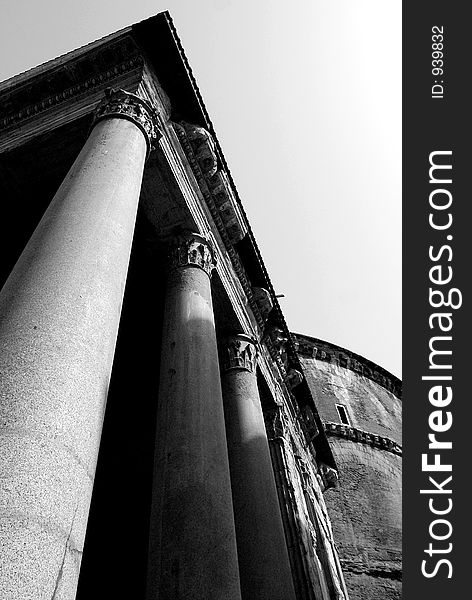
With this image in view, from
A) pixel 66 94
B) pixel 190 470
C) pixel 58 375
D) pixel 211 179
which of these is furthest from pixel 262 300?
pixel 58 375

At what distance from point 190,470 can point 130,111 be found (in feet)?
12.5

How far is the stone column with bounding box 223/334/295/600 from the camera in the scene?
19.5 feet

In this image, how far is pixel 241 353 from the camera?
27.2 feet

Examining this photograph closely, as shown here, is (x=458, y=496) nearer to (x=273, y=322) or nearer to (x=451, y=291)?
(x=451, y=291)

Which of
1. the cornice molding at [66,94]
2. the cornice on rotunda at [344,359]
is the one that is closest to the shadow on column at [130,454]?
the cornice molding at [66,94]

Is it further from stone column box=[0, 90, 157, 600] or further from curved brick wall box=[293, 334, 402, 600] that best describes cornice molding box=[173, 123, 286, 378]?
curved brick wall box=[293, 334, 402, 600]

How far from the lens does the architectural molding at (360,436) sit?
1639cm

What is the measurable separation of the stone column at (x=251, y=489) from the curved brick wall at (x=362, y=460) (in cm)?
744

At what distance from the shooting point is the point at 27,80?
6.83m

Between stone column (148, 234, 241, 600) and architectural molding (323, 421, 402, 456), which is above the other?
architectural molding (323, 421, 402, 456)

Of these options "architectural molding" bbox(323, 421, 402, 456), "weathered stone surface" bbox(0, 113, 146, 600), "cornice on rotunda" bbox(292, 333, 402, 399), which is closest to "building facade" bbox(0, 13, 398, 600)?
"weathered stone surface" bbox(0, 113, 146, 600)

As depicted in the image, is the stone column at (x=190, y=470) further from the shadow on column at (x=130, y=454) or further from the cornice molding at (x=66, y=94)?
the cornice molding at (x=66, y=94)

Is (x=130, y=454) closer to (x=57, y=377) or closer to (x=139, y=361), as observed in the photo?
(x=139, y=361)

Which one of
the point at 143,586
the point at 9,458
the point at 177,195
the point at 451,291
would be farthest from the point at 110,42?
the point at 143,586
